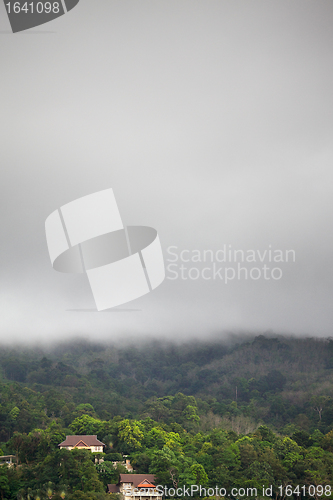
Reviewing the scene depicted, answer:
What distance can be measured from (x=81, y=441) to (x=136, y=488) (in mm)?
3877

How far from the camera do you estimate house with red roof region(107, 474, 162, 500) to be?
17.9 metres

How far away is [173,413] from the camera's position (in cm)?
3022

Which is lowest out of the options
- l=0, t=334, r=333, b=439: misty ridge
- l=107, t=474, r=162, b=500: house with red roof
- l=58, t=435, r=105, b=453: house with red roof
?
l=0, t=334, r=333, b=439: misty ridge

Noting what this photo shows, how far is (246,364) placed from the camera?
4925 cm

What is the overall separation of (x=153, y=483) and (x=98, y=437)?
4.86 metres

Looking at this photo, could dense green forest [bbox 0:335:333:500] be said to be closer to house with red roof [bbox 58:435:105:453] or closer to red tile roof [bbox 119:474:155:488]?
red tile roof [bbox 119:474:155:488]

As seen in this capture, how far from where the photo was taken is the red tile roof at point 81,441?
21094 mm

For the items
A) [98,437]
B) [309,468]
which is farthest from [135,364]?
[309,468]

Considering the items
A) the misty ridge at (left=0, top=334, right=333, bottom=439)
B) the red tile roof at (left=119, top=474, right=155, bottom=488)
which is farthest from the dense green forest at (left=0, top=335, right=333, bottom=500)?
the red tile roof at (left=119, top=474, right=155, bottom=488)

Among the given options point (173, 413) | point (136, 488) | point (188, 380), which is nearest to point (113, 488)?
point (136, 488)

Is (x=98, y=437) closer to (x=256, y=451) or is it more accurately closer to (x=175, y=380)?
(x=256, y=451)

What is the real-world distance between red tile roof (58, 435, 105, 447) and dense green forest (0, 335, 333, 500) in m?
0.46

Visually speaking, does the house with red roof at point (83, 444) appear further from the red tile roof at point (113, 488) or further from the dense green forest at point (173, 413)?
the red tile roof at point (113, 488)

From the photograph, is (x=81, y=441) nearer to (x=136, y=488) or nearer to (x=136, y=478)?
(x=136, y=478)
